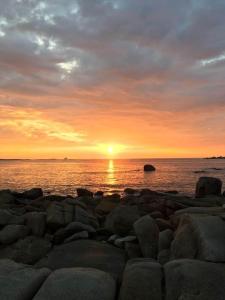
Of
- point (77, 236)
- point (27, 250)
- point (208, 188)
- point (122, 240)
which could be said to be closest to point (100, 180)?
point (208, 188)

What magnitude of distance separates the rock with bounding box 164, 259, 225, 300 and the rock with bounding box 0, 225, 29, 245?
21.4ft

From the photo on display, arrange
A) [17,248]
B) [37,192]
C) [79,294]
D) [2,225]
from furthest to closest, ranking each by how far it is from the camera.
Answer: [37,192], [2,225], [17,248], [79,294]

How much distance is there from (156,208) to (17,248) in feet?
22.9

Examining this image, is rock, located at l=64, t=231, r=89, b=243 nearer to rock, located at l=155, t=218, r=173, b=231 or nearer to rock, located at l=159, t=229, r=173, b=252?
rock, located at l=155, t=218, r=173, b=231

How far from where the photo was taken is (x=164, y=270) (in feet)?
21.8

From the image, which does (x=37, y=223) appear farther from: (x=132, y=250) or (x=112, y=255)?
(x=132, y=250)

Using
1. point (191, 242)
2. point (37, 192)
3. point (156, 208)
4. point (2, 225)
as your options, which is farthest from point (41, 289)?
point (37, 192)

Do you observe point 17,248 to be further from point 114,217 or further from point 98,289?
point 98,289

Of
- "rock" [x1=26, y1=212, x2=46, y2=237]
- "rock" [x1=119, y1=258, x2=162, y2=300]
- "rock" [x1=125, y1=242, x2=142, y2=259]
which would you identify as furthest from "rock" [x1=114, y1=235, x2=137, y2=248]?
"rock" [x1=119, y1=258, x2=162, y2=300]

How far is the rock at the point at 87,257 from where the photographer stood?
921cm

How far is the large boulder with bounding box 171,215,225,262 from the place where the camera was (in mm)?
7719

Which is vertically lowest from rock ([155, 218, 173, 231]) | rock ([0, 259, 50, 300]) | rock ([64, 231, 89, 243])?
rock ([64, 231, 89, 243])

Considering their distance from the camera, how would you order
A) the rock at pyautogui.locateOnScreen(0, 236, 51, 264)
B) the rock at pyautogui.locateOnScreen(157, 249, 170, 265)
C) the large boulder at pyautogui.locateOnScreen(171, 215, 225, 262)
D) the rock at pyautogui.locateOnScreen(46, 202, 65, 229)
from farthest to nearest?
the rock at pyautogui.locateOnScreen(46, 202, 65, 229) → the rock at pyautogui.locateOnScreen(0, 236, 51, 264) → the rock at pyautogui.locateOnScreen(157, 249, 170, 265) → the large boulder at pyautogui.locateOnScreen(171, 215, 225, 262)

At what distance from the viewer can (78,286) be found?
612 centimetres
